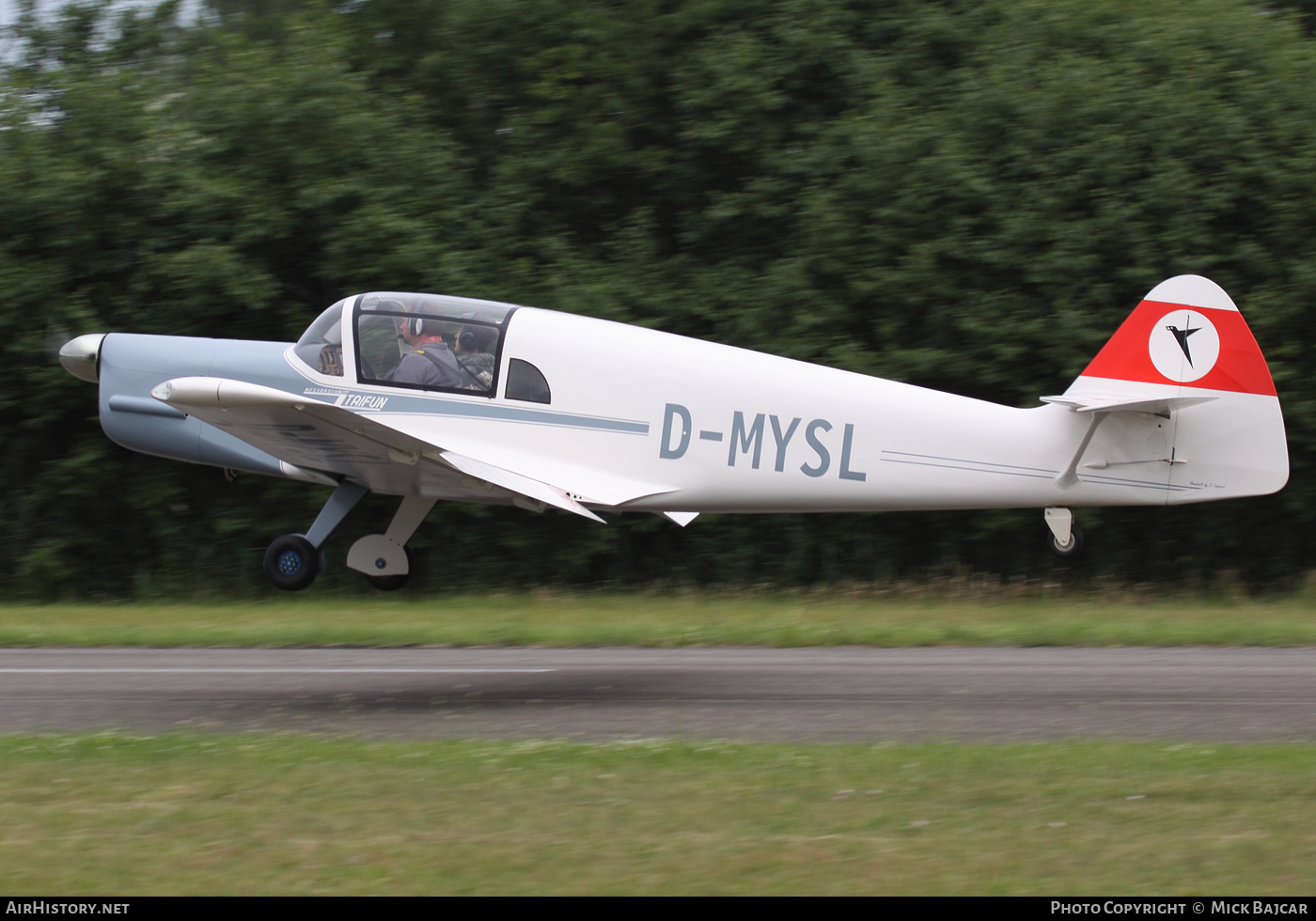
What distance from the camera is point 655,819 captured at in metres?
4.94

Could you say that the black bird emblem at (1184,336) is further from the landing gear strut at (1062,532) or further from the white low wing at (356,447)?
the white low wing at (356,447)

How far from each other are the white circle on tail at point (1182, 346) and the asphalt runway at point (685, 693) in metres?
2.21

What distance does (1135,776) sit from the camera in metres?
5.40

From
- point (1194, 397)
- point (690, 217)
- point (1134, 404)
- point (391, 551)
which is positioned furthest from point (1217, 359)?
point (690, 217)

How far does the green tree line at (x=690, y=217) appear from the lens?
13938mm

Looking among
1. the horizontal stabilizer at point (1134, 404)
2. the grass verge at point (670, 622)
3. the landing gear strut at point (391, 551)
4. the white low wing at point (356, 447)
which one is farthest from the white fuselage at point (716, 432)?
the grass verge at point (670, 622)

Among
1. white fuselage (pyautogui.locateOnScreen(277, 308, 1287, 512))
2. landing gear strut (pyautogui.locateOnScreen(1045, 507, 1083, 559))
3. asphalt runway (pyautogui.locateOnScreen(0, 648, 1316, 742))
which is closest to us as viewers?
asphalt runway (pyautogui.locateOnScreen(0, 648, 1316, 742))

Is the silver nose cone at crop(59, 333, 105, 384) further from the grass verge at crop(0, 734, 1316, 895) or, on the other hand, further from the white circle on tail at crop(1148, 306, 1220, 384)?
the white circle on tail at crop(1148, 306, 1220, 384)

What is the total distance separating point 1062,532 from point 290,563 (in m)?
6.04

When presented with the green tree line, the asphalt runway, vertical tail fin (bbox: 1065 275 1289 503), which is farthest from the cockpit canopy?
the green tree line

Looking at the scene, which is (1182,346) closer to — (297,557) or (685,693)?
(685,693)

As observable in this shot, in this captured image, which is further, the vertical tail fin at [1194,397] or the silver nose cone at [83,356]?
the silver nose cone at [83,356]

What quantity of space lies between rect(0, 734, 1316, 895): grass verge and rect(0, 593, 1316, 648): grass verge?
426 centimetres

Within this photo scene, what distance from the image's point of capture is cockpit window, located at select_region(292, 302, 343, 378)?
9.00 meters
